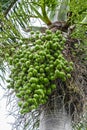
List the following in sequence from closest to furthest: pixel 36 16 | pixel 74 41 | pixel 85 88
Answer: pixel 85 88
pixel 74 41
pixel 36 16

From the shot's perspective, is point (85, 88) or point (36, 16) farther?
point (36, 16)

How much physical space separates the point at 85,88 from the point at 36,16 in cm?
76

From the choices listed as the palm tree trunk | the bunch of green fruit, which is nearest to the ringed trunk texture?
the palm tree trunk

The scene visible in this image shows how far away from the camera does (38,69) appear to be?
57.9 inches

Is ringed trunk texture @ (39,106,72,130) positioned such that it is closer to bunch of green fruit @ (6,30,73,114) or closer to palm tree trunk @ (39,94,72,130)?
palm tree trunk @ (39,94,72,130)

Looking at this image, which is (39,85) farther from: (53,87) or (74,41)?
(74,41)

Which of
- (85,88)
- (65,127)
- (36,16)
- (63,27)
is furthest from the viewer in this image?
(36,16)

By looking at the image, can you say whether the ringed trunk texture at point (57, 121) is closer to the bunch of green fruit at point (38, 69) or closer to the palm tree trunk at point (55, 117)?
the palm tree trunk at point (55, 117)

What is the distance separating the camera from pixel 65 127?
1.54 metres

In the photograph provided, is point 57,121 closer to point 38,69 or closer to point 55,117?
point 55,117

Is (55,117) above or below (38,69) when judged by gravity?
below

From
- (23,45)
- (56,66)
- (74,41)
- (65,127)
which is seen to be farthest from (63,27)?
(65,127)

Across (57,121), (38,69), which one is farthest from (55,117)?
(38,69)

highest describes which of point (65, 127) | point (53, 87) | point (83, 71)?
point (53, 87)
